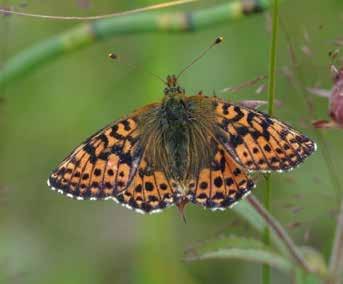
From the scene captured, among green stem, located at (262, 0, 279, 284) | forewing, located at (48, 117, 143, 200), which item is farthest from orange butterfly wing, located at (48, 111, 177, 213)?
green stem, located at (262, 0, 279, 284)

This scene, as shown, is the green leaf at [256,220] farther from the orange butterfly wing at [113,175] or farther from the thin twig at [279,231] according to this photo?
the orange butterfly wing at [113,175]

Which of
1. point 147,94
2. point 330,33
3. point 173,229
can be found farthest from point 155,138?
point 330,33

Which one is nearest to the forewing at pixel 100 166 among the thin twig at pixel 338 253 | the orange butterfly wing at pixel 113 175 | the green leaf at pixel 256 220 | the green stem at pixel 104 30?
the orange butterfly wing at pixel 113 175

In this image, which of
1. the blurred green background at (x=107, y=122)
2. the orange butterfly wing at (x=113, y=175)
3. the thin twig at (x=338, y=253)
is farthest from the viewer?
the blurred green background at (x=107, y=122)

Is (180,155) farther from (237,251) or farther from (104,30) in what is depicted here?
(104,30)

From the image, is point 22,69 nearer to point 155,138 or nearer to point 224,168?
point 155,138

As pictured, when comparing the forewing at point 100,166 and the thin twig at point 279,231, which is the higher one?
the forewing at point 100,166

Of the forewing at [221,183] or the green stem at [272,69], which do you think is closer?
the green stem at [272,69]
